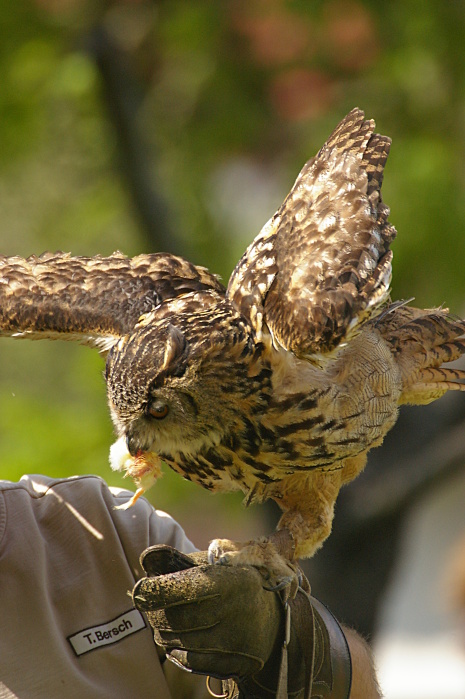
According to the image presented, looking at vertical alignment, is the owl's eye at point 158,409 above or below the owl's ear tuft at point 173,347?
below

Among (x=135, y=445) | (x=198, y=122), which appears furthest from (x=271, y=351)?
(x=198, y=122)

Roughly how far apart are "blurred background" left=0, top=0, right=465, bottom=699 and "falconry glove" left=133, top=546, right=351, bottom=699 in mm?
2831

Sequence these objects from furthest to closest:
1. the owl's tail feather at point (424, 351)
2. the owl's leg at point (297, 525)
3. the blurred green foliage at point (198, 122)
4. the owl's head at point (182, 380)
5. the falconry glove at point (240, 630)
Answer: the blurred green foliage at point (198, 122)
the owl's tail feather at point (424, 351)
the owl's leg at point (297, 525)
the owl's head at point (182, 380)
the falconry glove at point (240, 630)

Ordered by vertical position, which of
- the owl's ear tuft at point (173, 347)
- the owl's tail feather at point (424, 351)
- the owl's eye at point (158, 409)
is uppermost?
the owl's ear tuft at point (173, 347)

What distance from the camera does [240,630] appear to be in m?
2.77

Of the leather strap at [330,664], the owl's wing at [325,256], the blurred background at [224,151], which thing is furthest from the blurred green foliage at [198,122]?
the leather strap at [330,664]

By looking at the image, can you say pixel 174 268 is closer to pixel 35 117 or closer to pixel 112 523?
pixel 112 523

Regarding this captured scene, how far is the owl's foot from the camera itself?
3020mm

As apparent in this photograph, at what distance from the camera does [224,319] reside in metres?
2.92

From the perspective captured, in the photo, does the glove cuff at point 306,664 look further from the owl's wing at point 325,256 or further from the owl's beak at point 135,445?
the owl's wing at point 325,256

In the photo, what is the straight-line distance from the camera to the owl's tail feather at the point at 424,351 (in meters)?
3.53

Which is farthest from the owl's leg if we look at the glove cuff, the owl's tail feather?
the owl's tail feather

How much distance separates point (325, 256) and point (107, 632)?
1.44 m

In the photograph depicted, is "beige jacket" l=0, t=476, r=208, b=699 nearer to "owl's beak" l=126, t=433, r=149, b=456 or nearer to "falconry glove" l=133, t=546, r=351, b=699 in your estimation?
"falconry glove" l=133, t=546, r=351, b=699
